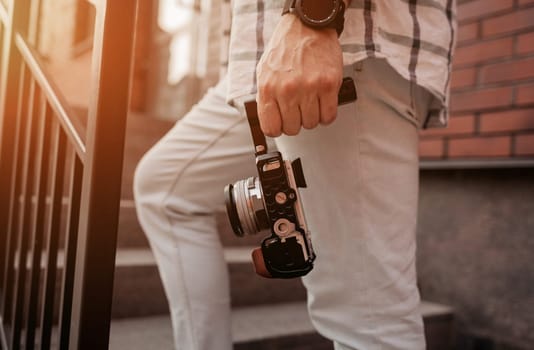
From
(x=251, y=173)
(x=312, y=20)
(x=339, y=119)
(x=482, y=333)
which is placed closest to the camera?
(x=312, y=20)

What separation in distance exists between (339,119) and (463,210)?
1.27 meters

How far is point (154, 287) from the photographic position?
1.68 m

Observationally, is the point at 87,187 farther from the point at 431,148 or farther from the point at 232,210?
the point at 431,148

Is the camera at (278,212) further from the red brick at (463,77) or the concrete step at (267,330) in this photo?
the red brick at (463,77)

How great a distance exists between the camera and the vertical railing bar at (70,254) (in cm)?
83

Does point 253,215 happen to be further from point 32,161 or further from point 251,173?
point 32,161

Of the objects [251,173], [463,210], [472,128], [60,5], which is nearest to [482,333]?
[463,210]

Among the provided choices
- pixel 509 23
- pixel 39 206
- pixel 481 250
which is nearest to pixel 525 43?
pixel 509 23

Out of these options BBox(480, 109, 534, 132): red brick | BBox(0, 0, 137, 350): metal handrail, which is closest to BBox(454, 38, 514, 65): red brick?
BBox(480, 109, 534, 132): red brick

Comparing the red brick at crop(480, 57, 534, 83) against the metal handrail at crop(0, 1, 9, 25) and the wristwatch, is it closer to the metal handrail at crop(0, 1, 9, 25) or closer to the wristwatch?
the wristwatch

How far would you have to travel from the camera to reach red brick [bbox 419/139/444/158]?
1.96 meters

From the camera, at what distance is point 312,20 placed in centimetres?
70

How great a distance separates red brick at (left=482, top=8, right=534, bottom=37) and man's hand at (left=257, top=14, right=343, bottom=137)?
4.41ft

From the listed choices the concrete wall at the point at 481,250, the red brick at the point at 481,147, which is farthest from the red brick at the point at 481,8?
the concrete wall at the point at 481,250
